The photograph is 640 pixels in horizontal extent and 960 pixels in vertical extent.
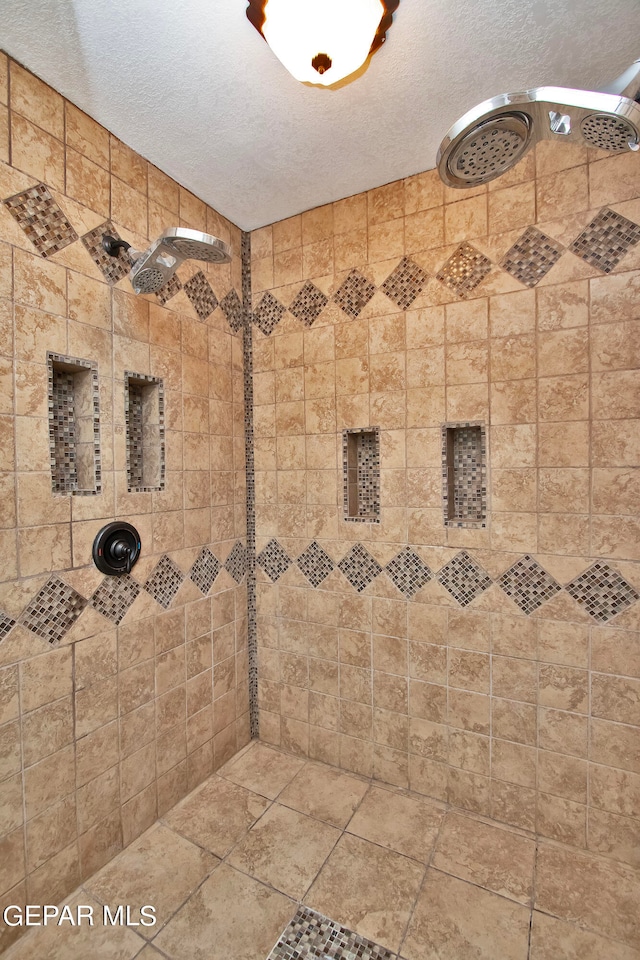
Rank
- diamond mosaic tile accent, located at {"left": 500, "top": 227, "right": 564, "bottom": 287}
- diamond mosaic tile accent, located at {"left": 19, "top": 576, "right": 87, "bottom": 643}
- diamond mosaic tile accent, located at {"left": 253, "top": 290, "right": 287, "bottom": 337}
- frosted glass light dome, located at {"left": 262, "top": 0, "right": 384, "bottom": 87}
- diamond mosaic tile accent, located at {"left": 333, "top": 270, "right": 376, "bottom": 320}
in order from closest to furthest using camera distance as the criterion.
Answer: frosted glass light dome, located at {"left": 262, "top": 0, "right": 384, "bottom": 87} → diamond mosaic tile accent, located at {"left": 19, "top": 576, "right": 87, "bottom": 643} → diamond mosaic tile accent, located at {"left": 500, "top": 227, "right": 564, "bottom": 287} → diamond mosaic tile accent, located at {"left": 333, "top": 270, "right": 376, "bottom": 320} → diamond mosaic tile accent, located at {"left": 253, "top": 290, "right": 287, "bottom": 337}

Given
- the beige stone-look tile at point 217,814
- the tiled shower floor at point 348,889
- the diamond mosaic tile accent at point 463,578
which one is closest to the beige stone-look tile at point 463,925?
the tiled shower floor at point 348,889

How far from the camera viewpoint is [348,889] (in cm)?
146

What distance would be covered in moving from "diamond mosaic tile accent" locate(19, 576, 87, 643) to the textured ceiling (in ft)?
5.24

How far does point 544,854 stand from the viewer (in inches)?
62.1

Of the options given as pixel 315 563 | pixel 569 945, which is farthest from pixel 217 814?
pixel 569 945

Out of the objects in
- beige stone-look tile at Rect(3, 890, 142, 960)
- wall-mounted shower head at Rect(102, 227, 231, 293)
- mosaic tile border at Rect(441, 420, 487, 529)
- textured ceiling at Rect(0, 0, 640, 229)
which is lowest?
beige stone-look tile at Rect(3, 890, 142, 960)

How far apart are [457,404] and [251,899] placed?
1.87 meters

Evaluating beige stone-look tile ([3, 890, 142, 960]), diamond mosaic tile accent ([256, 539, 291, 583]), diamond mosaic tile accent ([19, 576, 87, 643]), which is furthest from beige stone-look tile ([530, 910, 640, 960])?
diamond mosaic tile accent ([19, 576, 87, 643])

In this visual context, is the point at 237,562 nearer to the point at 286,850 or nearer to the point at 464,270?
the point at 286,850

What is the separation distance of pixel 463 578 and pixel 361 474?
0.64m

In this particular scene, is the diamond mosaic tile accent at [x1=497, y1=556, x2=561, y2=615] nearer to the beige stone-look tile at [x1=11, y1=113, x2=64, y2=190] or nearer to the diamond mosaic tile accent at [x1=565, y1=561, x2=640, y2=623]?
the diamond mosaic tile accent at [x1=565, y1=561, x2=640, y2=623]

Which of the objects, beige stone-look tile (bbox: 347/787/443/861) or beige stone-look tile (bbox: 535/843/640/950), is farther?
beige stone-look tile (bbox: 347/787/443/861)

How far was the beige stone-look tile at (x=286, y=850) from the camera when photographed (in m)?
1.50

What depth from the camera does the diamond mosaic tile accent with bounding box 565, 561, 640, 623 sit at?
1.52 meters
